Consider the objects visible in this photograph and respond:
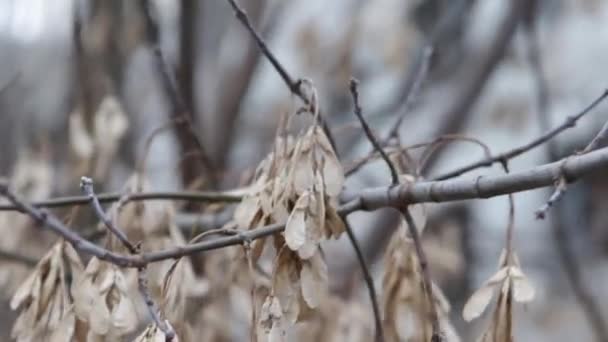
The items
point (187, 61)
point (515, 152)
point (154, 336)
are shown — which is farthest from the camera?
point (187, 61)

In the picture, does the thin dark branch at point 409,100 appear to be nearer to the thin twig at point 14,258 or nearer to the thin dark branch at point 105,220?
the thin dark branch at point 105,220

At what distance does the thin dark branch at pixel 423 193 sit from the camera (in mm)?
832

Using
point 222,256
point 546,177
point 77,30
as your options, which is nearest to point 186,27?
point 77,30

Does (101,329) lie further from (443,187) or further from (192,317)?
(192,317)

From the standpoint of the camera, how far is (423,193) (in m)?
0.92

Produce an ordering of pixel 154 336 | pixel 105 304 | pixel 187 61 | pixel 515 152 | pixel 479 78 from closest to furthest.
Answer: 1. pixel 154 336
2. pixel 105 304
3. pixel 515 152
4. pixel 187 61
5. pixel 479 78

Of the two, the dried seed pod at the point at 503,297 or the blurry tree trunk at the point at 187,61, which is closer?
the dried seed pod at the point at 503,297

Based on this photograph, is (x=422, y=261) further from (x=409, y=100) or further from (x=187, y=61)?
(x=187, y=61)

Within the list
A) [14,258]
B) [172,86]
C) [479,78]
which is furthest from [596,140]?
[479,78]

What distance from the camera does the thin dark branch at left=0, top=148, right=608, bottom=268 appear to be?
2.73ft

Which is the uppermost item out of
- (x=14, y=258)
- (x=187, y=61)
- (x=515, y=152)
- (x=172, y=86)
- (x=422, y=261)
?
(x=187, y=61)

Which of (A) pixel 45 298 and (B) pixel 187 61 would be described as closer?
(A) pixel 45 298

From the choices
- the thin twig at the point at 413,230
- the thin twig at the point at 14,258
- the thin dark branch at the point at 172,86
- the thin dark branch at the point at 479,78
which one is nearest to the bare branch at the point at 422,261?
the thin twig at the point at 413,230

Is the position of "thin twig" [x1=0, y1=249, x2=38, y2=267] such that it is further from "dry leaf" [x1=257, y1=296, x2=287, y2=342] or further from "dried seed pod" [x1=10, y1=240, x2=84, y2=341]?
"dry leaf" [x1=257, y1=296, x2=287, y2=342]
